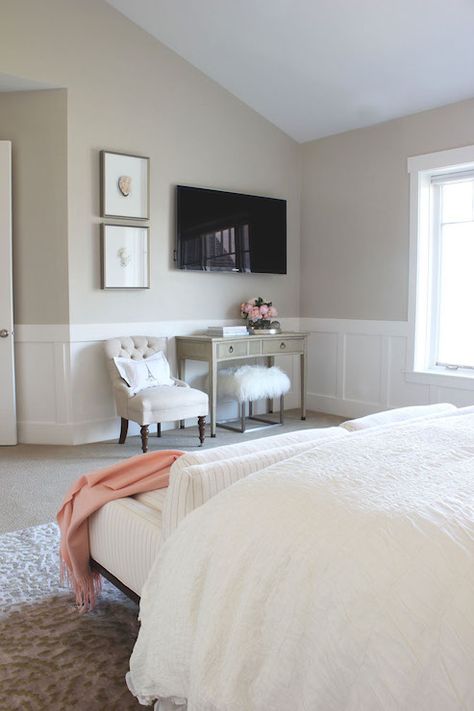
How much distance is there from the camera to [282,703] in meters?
1.23

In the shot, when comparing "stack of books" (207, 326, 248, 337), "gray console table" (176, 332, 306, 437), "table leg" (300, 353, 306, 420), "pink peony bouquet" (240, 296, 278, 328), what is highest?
"pink peony bouquet" (240, 296, 278, 328)

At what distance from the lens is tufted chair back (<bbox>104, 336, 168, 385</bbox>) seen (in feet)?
15.5

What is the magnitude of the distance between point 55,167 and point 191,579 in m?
3.93

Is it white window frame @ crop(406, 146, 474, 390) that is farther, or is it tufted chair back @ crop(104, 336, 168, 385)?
white window frame @ crop(406, 146, 474, 390)

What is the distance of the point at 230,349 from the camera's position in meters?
5.12

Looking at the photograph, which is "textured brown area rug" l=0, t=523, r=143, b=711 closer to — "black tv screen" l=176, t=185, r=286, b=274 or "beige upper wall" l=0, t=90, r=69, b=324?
"beige upper wall" l=0, t=90, r=69, b=324

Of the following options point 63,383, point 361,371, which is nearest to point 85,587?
point 63,383

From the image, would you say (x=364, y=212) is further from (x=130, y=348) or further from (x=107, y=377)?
(x=107, y=377)

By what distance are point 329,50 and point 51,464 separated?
359cm

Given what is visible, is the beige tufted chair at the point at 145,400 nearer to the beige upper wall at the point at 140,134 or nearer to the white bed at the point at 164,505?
the beige upper wall at the point at 140,134

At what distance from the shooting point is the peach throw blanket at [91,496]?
81.4 inches

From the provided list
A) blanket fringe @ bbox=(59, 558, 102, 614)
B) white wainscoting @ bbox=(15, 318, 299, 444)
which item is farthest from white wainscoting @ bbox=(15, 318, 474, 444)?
blanket fringe @ bbox=(59, 558, 102, 614)

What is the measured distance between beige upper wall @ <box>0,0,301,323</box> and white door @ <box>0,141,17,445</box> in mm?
279

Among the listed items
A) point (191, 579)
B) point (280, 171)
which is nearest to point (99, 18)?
point (280, 171)
